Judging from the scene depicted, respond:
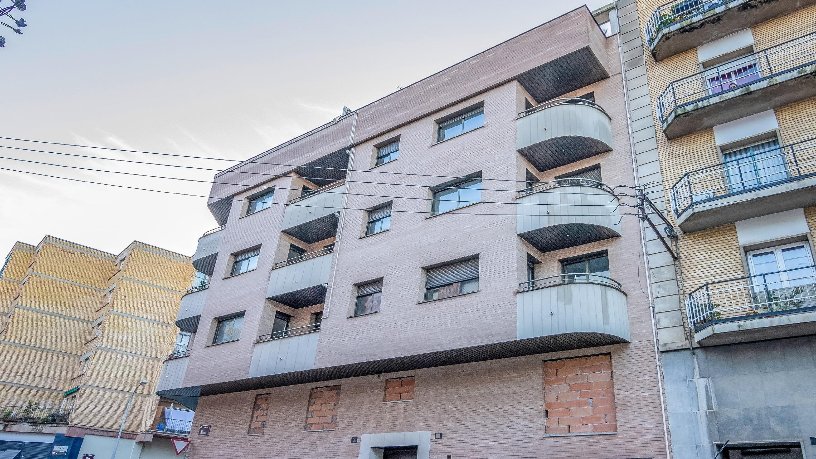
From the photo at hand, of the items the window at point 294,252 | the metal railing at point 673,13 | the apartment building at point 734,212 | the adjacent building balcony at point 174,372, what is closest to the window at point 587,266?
the apartment building at point 734,212

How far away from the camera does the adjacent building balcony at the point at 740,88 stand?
13.9 meters

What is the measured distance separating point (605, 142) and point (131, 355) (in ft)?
109

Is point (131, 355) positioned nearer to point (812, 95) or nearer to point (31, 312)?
point (31, 312)

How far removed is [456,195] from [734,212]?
26.0ft

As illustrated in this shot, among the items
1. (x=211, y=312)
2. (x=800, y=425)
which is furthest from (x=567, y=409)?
(x=211, y=312)

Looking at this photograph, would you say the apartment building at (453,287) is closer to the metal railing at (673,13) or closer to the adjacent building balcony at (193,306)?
the adjacent building balcony at (193,306)

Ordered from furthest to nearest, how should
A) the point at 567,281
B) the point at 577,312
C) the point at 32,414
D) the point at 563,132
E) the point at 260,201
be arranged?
1. the point at 32,414
2. the point at 260,201
3. the point at 563,132
4. the point at 567,281
5. the point at 577,312

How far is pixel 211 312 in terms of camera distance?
23.7 meters

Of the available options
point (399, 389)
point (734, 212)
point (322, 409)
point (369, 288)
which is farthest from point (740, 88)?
point (322, 409)

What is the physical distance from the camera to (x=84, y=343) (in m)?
39.7

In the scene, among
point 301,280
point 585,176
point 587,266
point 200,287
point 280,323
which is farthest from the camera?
point 200,287

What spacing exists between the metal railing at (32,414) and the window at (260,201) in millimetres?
18853

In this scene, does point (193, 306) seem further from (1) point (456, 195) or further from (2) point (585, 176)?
(2) point (585, 176)

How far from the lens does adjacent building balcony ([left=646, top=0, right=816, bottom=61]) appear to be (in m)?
15.5
